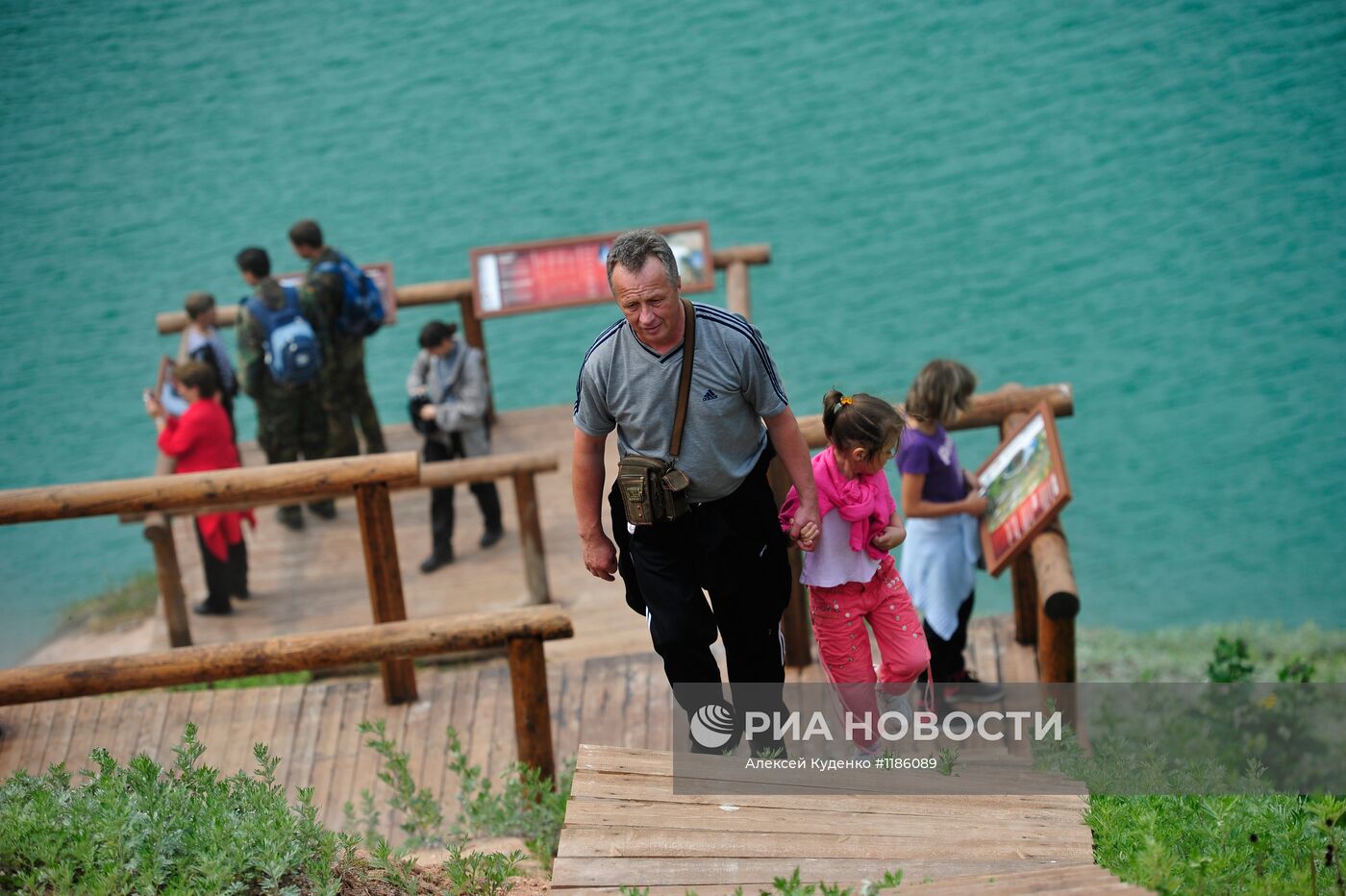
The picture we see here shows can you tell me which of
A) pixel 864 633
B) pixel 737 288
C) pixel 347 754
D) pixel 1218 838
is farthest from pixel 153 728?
pixel 1218 838

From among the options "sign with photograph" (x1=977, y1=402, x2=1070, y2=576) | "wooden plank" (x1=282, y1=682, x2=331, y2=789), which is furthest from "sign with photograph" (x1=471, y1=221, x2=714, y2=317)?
"sign with photograph" (x1=977, y1=402, x2=1070, y2=576)

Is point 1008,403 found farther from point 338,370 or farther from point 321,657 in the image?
point 338,370

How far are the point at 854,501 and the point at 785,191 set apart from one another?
886cm

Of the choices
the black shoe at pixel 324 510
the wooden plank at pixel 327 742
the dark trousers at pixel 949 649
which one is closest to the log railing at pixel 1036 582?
the dark trousers at pixel 949 649

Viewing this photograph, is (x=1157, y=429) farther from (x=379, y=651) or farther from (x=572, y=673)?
(x=379, y=651)

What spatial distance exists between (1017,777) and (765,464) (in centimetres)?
98

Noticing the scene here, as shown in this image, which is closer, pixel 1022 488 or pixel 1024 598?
pixel 1022 488

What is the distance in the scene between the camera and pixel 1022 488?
14.1 feet

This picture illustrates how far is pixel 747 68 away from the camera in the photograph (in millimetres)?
12203

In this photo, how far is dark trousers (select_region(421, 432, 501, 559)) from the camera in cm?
712

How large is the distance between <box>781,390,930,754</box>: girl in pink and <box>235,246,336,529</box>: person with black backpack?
4.01m

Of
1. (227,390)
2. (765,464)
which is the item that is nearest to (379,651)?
(765,464)

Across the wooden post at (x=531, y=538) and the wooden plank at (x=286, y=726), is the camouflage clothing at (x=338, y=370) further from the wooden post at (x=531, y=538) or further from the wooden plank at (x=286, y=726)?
the wooden plank at (x=286, y=726)

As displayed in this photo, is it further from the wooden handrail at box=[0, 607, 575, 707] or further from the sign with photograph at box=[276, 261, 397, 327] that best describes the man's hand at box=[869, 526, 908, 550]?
the sign with photograph at box=[276, 261, 397, 327]
